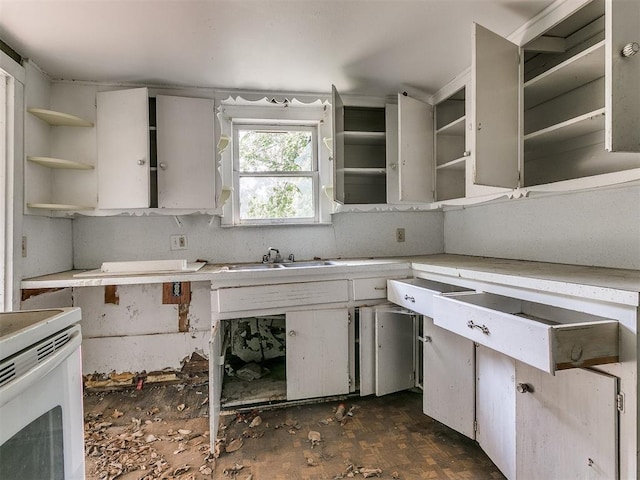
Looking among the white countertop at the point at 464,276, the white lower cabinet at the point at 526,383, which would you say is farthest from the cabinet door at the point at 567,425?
the white countertop at the point at 464,276

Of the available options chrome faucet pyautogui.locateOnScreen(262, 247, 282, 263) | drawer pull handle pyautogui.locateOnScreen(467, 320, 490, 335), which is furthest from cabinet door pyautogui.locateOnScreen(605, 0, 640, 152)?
chrome faucet pyautogui.locateOnScreen(262, 247, 282, 263)

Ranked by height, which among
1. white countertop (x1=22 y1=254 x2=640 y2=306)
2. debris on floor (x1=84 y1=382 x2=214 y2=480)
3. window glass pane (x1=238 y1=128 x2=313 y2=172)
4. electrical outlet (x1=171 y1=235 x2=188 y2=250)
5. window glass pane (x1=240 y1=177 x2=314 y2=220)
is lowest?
debris on floor (x1=84 y1=382 x2=214 y2=480)

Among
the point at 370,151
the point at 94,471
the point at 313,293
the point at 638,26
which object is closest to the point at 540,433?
the point at 313,293

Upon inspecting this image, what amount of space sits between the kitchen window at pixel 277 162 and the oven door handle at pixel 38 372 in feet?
5.20

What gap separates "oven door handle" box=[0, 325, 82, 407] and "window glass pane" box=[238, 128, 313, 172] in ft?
5.92

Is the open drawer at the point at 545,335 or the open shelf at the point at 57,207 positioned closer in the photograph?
the open drawer at the point at 545,335

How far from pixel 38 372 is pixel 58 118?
6.35ft

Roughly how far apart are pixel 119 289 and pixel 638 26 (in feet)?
9.53

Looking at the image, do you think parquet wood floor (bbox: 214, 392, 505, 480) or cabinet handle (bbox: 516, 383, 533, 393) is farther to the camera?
parquet wood floor (bbox: 214, 392, 505, 480)

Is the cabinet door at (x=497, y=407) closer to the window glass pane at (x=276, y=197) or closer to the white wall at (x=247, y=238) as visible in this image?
the white wall at (x=247, y=238)

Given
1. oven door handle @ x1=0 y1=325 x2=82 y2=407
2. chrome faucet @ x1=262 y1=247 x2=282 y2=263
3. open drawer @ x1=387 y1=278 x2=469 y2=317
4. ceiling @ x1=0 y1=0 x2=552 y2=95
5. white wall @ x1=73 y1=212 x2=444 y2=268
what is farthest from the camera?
chrome faucet @ x1=262 y1=247 x2=282 y2=263

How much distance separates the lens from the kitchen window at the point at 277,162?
2.42m

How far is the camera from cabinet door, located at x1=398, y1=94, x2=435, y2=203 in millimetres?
2164

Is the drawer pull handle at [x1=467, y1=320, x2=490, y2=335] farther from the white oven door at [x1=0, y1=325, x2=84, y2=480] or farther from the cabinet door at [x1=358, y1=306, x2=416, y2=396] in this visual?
the white oven door at [x1=0, y1=325, x2=84, y2=480]
